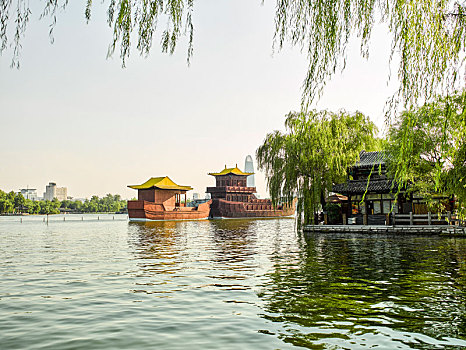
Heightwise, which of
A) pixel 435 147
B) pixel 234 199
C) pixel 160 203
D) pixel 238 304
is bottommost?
pixel 238 304

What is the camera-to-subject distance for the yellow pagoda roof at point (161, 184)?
6719 centimetres

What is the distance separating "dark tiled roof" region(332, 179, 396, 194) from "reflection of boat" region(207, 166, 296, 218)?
48.8 meters

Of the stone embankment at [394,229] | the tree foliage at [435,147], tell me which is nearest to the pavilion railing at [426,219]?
the stone embankment at [394,229]

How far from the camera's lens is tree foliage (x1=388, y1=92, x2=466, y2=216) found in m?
3.34

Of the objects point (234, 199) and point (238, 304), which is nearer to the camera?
point (238, 304)

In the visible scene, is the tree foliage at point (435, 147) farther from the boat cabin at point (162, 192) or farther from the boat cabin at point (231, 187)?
the boat cabin at point (231, 187)

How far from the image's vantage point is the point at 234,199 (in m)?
81.7

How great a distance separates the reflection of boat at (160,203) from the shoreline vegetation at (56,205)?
62.8 meters

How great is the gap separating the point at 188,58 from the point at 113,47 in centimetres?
51

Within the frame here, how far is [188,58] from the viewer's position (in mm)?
2926

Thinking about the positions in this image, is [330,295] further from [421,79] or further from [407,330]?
[421,79]

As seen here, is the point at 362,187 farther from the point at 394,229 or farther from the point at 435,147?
the point at 435,147

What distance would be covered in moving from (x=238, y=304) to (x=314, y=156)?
20.7 meters

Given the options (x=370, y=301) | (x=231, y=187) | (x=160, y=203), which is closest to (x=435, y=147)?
(x=370, y=301)
